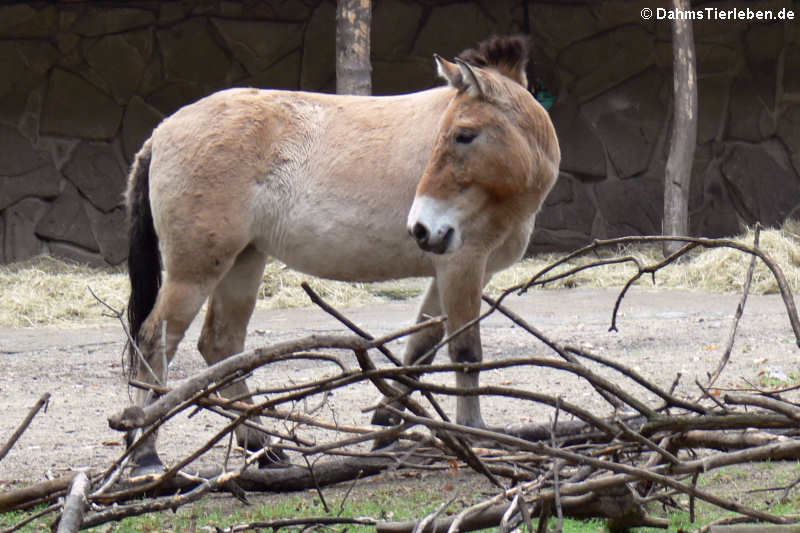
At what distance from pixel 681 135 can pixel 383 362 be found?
194 inches

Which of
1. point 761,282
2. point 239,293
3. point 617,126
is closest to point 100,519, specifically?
point 239,293

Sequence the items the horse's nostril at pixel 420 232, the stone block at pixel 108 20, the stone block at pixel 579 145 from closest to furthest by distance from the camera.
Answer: the horse's nostril at pixel 420 232 → the stone block at pixel 108 20 → the stone block at pixel 579 145

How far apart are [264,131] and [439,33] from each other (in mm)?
7665

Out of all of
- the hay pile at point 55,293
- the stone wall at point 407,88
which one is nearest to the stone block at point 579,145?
the stone wall at point 407,88

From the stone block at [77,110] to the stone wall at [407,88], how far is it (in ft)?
0.05

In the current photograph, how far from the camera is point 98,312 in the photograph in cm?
875

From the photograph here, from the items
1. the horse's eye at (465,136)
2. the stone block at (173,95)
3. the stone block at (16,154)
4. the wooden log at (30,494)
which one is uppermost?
the stone block at (173,95)

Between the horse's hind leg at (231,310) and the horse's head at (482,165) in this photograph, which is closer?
the horse's head at (482,165)

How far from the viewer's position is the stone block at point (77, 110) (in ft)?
37.3

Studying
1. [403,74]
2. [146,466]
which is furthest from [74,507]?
[403,74]

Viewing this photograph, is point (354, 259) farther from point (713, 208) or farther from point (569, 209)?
point (713, 208)

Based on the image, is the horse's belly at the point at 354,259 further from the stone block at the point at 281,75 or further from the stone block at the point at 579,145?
the stone block at the point at 579,145

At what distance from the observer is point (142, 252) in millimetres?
4602

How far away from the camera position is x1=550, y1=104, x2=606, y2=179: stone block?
1197cm
